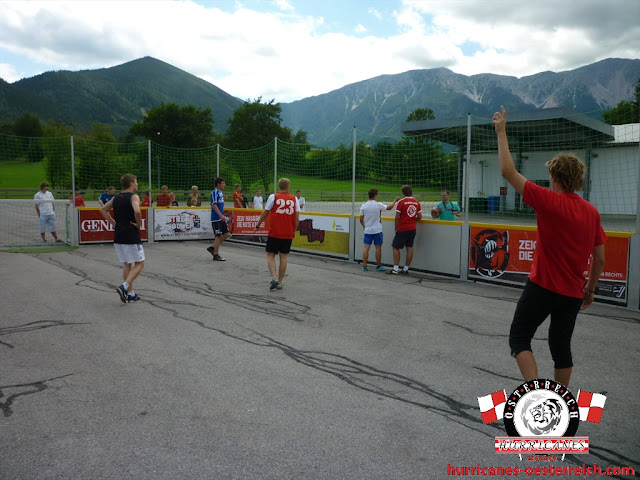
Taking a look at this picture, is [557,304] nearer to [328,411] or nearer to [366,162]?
[328,411]

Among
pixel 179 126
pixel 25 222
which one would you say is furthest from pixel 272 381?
pixel 179 126

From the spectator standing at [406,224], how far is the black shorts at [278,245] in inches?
107

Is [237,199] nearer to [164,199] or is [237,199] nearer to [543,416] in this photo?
[164,199]

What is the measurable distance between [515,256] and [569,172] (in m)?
6.09

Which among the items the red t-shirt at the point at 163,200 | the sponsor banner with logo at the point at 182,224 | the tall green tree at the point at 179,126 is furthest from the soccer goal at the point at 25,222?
the tall green tree at the point at 179,126

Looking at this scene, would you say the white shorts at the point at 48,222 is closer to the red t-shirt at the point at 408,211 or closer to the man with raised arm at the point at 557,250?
the red t-shirt at the point at 408,211

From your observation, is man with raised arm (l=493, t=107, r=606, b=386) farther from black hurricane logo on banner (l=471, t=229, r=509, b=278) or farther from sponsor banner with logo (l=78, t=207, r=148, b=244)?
sponsor banner with logo (l=78, t=207, r=148, b=244)

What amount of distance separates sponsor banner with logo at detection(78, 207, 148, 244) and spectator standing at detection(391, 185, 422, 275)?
29.4 feet

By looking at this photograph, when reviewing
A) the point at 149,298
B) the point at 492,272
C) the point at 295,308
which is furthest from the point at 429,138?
the point at 149,298

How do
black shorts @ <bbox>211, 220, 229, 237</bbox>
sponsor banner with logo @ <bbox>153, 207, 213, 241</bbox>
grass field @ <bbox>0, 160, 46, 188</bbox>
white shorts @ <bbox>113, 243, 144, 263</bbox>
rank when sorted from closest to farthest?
white shorts @ <bbox>113, 243, 144, 263</bbox>, black shorts @ <bbox>211, 220, 229, 237</bbox>, sponsor banner with logo @ <bbox>153, 207, 213, 241</bbox>, grass field @ <bbox>0, 160, 46, 188</bbox>

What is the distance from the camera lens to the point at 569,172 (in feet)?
10.4

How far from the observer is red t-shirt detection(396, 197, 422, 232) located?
9922 millimetres

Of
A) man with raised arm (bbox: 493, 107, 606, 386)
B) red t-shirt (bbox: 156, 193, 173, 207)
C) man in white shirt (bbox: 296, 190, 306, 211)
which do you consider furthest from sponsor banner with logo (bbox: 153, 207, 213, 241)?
man with raised arm (bbox: 493, 107, 606, 386)

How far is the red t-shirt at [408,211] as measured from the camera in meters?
9.92
